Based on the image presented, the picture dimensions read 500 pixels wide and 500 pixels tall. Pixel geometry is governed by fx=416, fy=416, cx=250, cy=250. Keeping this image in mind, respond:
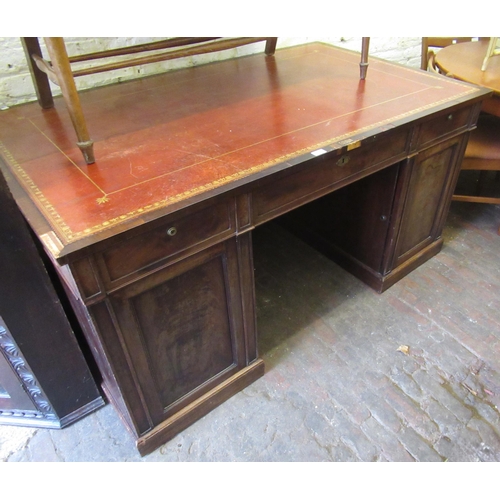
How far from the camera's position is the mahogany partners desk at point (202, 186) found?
109 cm

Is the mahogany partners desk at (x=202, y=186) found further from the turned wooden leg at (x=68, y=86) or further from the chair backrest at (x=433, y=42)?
the chair backrest at (x=433, y=42)

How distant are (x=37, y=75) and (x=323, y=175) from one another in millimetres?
1103

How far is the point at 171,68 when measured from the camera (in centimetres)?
196

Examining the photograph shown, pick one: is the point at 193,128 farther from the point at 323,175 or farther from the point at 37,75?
the point at 37,75

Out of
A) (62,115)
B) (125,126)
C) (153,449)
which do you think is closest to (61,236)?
(125,126)

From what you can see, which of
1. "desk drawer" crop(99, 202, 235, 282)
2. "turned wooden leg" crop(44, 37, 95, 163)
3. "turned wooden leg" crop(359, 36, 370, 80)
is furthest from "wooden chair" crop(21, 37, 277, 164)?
"turned wooden leg" crop(359, 36, 370, 80)

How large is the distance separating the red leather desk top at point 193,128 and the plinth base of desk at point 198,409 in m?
0.85

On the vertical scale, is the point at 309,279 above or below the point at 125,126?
below

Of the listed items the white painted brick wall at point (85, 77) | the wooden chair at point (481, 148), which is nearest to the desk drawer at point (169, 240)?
the white painted brick wall at point (85, 77)

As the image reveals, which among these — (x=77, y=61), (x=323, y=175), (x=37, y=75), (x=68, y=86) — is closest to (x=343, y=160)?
(x=323, y=175)

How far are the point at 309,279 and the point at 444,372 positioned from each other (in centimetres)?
78

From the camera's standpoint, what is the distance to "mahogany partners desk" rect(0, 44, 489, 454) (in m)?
1.09

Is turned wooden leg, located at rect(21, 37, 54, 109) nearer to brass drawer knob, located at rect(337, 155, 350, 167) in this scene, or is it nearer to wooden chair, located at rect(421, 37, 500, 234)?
brass drawer knob, located at rect(337, 155, 350, 167)

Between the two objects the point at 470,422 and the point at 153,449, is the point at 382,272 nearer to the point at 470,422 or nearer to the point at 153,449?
the point at 470,422
